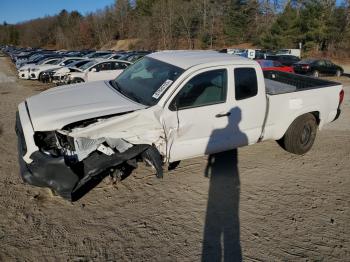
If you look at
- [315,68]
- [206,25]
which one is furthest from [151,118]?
[206,25]

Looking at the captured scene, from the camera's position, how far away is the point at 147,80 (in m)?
4.87

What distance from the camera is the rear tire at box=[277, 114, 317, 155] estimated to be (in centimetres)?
587

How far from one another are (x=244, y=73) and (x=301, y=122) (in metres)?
1.71

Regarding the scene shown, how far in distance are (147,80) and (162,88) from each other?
55 centimetres

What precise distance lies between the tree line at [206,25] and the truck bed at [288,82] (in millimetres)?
38669

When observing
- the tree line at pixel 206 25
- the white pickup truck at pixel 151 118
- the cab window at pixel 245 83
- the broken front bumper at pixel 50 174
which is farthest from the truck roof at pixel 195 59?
the tree line at pixel 206 25

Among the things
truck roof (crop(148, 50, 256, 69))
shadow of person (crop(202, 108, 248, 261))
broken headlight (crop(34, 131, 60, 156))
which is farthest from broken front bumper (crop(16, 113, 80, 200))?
truck roof (crop(148, 50, 256, 69))

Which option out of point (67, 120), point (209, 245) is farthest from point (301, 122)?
point (67, 120)

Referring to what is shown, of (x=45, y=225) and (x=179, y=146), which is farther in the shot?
(x=179, y=146)

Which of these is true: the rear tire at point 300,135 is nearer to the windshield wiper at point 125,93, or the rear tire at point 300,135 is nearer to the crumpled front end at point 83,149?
the crumpled front end at point 83,149

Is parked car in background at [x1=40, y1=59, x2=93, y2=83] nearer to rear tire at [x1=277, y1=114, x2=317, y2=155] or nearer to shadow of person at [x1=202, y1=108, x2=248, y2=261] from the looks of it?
shadow of person at [x1=202, y1=108, x2=248, y2=261]

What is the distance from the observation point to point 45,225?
12.7 feet

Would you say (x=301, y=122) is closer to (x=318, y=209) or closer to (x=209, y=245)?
(x=318, y=209)

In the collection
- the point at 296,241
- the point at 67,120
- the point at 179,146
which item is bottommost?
the point at 296,241
